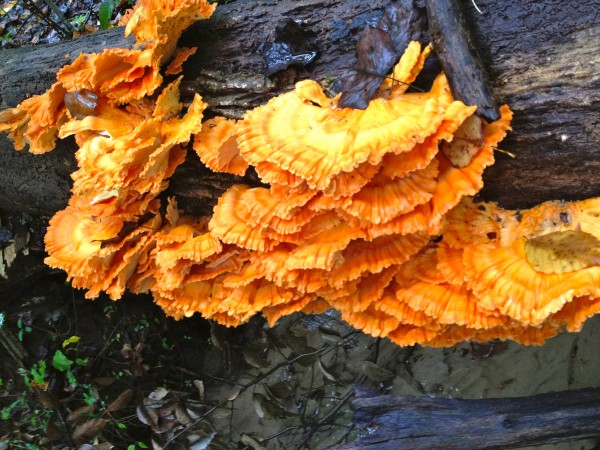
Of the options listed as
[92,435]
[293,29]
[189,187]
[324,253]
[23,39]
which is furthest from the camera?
[23,39]

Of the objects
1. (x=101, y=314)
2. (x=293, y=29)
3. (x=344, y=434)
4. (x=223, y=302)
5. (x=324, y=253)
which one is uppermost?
(x=293, y=29)

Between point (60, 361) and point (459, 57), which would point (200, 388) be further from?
point (459, 57)

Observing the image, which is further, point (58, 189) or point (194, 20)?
point (58, 189)

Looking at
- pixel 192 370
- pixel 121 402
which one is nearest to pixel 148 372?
pixel 121 402

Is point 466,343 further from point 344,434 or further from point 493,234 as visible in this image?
point 493,234

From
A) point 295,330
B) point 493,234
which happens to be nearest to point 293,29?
point 493,234

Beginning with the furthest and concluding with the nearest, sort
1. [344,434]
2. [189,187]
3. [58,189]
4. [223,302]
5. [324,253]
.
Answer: [344,434]
[58,189]
[189,187]
[223,302]
[324,253]
